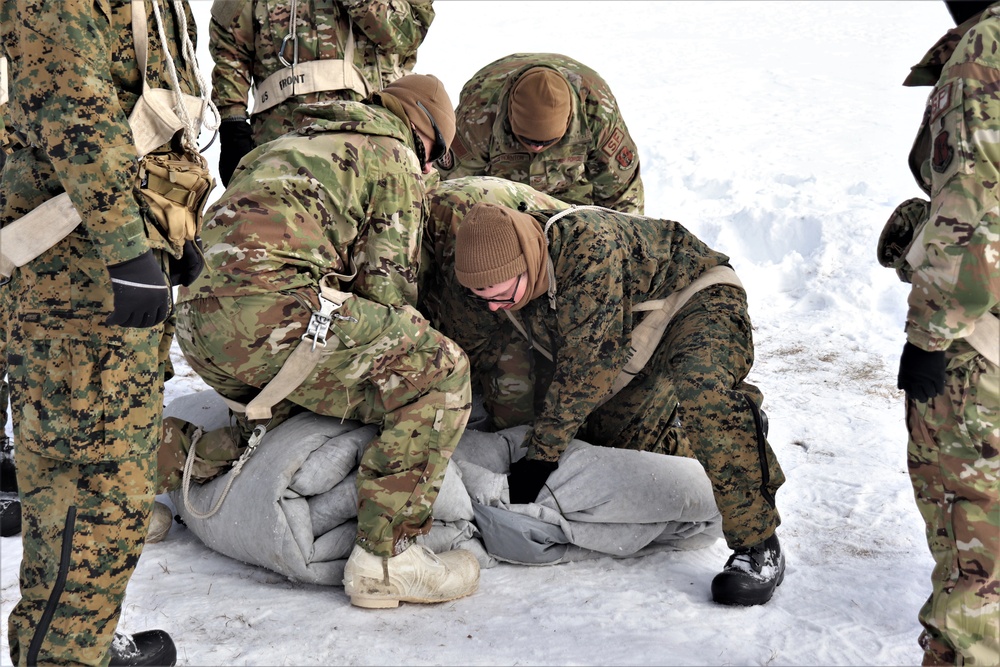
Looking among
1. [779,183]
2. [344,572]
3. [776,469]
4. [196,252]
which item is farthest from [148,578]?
[779,183]

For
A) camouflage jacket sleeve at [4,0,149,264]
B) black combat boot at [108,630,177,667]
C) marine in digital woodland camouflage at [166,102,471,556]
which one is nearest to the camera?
camouflage jacket sleeve at [4,0,149,264]

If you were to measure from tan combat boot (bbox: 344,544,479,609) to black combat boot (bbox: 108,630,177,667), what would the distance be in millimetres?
547

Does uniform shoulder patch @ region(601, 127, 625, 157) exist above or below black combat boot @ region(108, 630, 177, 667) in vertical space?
above

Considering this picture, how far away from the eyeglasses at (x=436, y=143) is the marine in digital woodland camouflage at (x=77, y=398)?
1176 mm

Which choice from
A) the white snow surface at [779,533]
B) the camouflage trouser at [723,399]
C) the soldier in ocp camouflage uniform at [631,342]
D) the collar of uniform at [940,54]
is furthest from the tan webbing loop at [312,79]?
the collar of uniform at [940,54]

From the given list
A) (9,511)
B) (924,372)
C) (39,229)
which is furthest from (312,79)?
(924,372)

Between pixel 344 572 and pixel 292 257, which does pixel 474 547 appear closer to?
→ pixel 344 572

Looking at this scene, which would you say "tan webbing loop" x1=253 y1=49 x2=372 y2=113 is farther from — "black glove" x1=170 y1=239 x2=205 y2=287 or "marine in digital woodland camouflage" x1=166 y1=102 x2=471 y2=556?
"black glove" x1=170 y1=239 x2=205 y2=287

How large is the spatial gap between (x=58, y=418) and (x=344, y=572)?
3.60 ft

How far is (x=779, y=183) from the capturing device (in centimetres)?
785

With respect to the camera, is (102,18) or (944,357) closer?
(102,18)

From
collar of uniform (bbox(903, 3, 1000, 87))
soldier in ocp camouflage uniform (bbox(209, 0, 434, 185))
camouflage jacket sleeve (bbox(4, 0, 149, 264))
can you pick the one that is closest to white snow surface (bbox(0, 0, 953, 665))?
camouflage jacket sleeve (bbox(4, 0, 149, 264))

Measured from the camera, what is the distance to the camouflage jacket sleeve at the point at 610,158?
4.41 m

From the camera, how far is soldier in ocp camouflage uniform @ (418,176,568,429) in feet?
11.3
